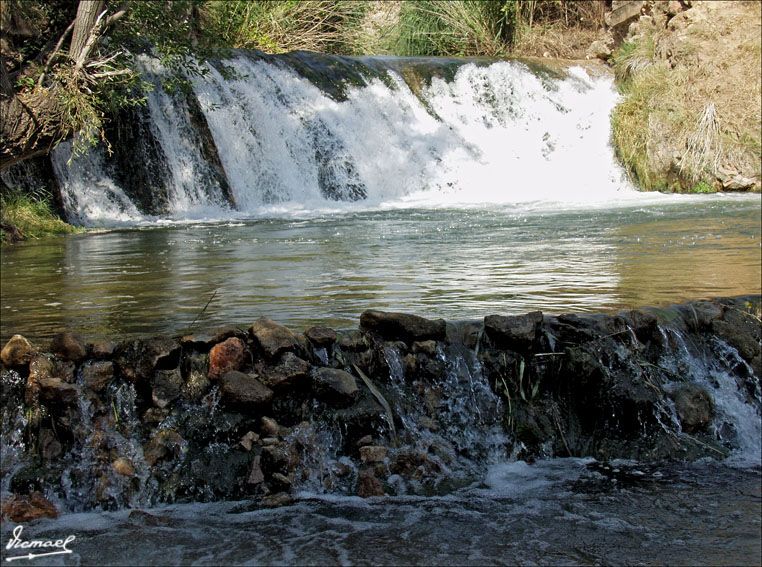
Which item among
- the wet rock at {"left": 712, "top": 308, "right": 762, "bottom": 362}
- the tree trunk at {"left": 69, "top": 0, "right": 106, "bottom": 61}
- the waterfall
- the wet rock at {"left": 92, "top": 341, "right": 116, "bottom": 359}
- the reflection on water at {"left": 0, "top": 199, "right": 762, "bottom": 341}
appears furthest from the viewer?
the waterfall

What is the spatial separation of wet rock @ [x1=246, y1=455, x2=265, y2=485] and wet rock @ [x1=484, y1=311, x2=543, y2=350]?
117cm

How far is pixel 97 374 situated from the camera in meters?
3.13

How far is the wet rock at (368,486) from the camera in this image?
112 inches

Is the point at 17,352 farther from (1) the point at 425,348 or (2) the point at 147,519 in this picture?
(1) the point at 425,348

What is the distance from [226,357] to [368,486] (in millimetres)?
770

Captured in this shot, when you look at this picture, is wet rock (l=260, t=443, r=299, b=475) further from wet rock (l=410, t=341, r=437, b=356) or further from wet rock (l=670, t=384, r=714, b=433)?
wet rock (l=670, t=384, r=714, b=433)

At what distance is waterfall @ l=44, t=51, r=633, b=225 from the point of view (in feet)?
37.7

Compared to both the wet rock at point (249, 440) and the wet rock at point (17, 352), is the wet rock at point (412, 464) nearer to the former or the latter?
the wet rock at point (249, 440)

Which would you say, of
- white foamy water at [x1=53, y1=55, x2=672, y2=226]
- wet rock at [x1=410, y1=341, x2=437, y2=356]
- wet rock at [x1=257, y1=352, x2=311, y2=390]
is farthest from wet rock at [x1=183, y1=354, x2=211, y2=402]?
white foamy water at [x1=53, y1=55, x2=672, y2=226]

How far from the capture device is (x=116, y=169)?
11469 mm

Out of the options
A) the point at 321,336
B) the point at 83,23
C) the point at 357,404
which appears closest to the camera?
the point at 357,404

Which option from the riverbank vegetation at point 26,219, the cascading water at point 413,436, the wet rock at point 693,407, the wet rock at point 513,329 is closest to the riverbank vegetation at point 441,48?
the riverbank vegetation at point 26,219

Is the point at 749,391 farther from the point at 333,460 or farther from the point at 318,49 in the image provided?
the point at 318,49

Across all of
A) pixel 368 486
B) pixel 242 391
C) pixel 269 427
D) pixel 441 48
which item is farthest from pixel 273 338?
pixel 441 48
